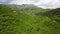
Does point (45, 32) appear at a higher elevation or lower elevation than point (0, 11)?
lower

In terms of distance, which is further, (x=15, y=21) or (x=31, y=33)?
(x=15, y=21)

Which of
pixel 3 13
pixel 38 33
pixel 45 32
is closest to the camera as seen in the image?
pixel 38 33

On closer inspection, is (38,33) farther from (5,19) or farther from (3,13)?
(3,13)

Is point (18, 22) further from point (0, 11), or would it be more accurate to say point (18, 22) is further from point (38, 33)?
point (0, 11)

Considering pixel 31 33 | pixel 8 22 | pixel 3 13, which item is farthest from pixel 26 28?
pixel 3 13

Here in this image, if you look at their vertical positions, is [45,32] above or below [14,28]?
below

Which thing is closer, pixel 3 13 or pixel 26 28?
pixel 26 28

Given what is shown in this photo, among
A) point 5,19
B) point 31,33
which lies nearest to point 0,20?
point 5,19

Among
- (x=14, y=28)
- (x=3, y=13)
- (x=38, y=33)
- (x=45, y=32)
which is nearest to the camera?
(x=14, y=28)

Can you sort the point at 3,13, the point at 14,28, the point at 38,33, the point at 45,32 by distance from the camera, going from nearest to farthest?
the point at 14,28
the point at 38,33
the point at 45,32
the point at 3,13

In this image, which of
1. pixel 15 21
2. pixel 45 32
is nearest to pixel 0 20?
pixel 15 21
